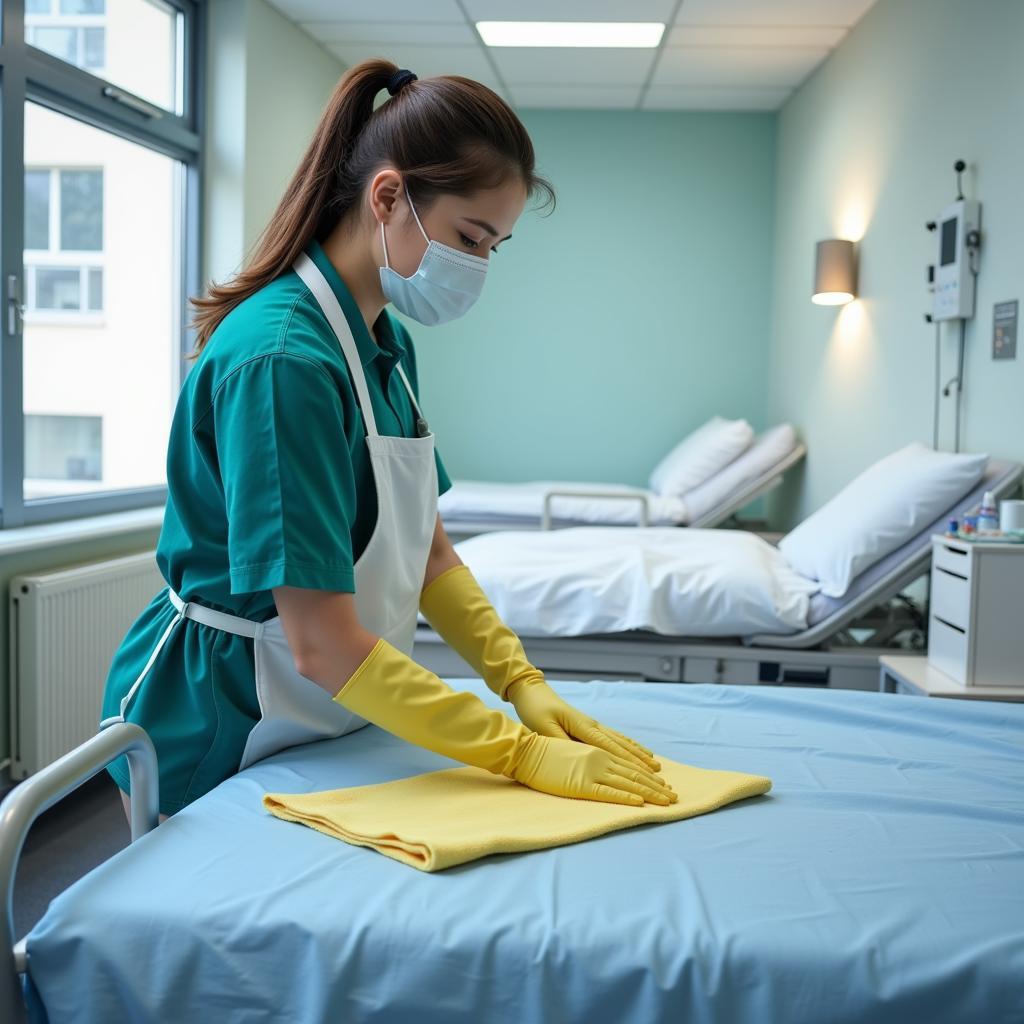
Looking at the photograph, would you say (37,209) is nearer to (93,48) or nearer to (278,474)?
(93,48)

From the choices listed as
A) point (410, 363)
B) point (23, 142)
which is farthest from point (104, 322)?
point (410, 363)

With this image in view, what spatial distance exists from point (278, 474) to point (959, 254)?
2.67m

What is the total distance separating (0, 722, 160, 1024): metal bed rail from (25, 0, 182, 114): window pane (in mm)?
2708

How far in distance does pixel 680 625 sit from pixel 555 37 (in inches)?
124

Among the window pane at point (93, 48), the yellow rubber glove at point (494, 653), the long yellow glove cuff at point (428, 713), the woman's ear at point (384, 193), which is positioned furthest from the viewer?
the window pane at point (93, 48)

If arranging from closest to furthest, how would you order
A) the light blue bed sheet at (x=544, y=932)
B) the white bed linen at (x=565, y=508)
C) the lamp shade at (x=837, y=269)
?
the light blue bed sheet at (x=544, y=932) < the lamp shade at (x=837, y=269) < the white bed linen at (x=565, y=508)

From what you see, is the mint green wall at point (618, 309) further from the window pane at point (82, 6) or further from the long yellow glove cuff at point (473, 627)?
the long yellow glove cuff at point (473, 627)

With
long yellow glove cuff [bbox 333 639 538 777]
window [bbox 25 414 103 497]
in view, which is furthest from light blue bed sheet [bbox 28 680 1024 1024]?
window [bbox 25 414 103 497]

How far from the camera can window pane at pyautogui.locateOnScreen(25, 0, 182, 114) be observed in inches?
126

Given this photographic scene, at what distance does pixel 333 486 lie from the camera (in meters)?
1.10

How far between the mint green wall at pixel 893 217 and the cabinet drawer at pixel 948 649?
0.59 m

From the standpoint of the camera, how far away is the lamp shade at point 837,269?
4.30m

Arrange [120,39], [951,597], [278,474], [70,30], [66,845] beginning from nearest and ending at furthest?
[278,474]
[951,597]
[66,845]
[70,30]
[120,39]

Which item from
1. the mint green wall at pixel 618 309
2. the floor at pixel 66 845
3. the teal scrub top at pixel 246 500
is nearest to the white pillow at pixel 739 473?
the mint green wall at pixel 618 309
